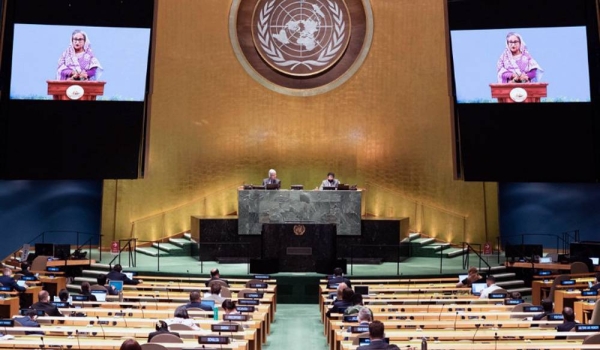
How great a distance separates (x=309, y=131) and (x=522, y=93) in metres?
6.59

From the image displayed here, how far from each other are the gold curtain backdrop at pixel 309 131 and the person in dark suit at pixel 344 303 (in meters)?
10.9

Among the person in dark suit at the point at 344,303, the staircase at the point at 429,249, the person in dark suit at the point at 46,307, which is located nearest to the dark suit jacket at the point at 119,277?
the person in dark suit at the point at 46,307

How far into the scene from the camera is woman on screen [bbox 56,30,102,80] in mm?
18688

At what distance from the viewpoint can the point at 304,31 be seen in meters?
22.5

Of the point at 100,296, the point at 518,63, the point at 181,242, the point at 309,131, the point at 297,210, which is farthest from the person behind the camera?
the point at 309,131

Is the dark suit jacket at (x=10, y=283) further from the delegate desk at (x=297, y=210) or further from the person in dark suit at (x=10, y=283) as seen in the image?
the delegate desk at (x=297, y=210)

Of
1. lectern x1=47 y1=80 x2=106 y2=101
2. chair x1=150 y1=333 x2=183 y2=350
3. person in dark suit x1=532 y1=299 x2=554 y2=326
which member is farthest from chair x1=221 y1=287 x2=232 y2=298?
lectern x1=47 y1=80 x2=106 y2=101

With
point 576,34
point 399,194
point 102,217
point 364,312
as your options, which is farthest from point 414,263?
point 364,312

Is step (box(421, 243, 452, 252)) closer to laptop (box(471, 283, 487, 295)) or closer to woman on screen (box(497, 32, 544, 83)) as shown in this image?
woman on screen (box(497, 32, 544, 83))

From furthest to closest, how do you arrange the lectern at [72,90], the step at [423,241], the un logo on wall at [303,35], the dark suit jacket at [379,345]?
the un logo on wall at [303,35] → the step at [423,241] → the lectern at [72,90] → the dark suit jacket at [379,345]

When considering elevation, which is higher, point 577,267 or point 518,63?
point 518,63

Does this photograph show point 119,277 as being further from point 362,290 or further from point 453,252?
point 453,252

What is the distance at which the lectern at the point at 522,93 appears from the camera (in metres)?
18.0

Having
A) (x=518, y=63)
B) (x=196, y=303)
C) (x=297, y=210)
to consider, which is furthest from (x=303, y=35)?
(x=196, y=303)
